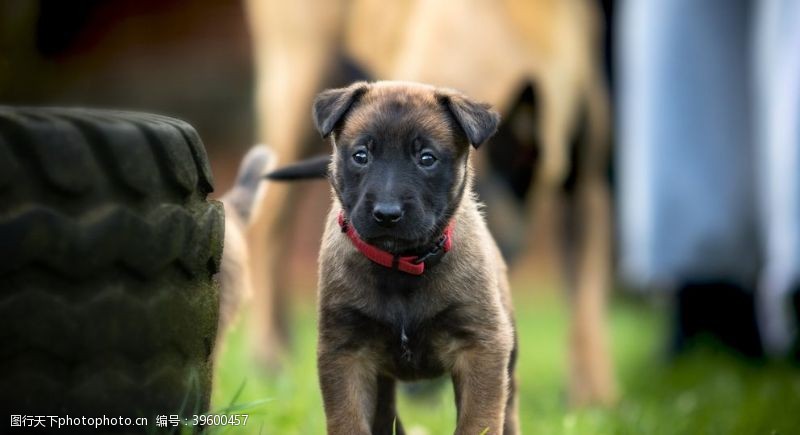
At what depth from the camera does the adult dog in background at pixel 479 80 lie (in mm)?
5383

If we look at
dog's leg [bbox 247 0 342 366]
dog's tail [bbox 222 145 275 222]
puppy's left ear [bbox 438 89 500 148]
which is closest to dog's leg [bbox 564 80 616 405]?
dog's leg [bbox 247 0 342 366]

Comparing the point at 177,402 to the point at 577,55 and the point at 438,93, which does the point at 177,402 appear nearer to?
the point at 438,93

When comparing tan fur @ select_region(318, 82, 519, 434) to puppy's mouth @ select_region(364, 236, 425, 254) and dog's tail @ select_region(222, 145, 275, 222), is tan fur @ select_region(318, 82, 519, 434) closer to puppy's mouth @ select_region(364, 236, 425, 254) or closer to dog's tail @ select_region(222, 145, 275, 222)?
puppy's mouth @ select_region(364, 236, 425, 254)

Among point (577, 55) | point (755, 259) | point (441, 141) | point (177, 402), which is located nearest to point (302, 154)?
point (577, 55)

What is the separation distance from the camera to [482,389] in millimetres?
2959

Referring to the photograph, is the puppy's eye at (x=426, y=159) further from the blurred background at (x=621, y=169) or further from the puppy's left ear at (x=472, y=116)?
the blurred background at (x=621, y=169)

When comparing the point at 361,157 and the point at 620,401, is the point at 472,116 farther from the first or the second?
the point at 620,401

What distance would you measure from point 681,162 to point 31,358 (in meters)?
5.23

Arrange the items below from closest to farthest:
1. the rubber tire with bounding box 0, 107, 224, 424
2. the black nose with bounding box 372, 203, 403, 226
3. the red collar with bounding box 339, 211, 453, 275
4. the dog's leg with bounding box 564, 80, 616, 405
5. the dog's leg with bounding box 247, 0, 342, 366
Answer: the rubber tire with bounding box 0, 107, 224, 424 < the black nose with bounding box 372, 203, 403, 226 < the red collar with bounding box 339, 211, 453, 275 < the dog's leg with bounding box 564, 80, 616, 405 < the dog's leg with bounding box 247, 0, 342, 366

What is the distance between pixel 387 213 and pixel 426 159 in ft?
0.79

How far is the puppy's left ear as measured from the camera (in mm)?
3068

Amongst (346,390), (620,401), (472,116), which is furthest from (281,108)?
(346,390)

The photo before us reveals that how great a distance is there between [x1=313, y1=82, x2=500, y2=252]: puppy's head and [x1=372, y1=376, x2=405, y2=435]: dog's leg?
1.61 feet

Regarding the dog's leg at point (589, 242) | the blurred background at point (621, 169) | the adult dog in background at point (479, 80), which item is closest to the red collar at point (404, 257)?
the blurred background at point (621, 169)
